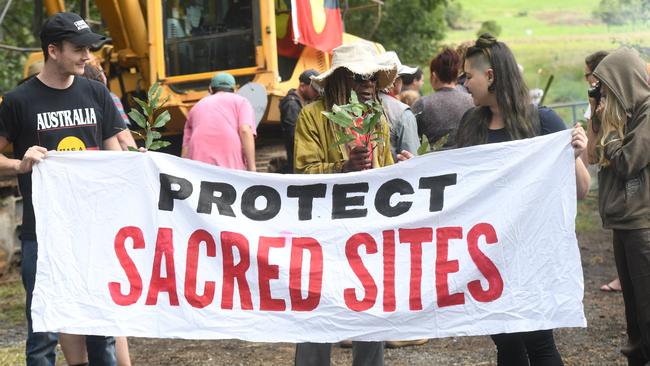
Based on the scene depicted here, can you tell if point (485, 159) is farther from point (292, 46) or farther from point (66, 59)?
point (292, 46)

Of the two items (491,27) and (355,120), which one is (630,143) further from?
(491,27)

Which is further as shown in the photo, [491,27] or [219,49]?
[491,27]

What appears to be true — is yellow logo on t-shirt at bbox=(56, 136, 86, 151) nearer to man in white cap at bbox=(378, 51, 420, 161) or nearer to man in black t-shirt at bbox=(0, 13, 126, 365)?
man in black t-shirt at bbox=(0, 13, 126, 365)

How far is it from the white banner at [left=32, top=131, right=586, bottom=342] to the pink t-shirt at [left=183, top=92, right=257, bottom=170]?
12.2 feet

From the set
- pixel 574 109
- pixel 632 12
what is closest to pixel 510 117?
pixel 632 12

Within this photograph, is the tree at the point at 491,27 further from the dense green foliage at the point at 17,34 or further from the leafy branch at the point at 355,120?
the leafy branch at the point at 355,120

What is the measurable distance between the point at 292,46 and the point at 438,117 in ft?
19.8

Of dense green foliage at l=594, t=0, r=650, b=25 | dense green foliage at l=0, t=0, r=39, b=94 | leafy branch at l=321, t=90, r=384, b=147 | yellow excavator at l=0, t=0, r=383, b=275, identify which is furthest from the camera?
dense green foliage at l=0, t=0, r=39, b=94

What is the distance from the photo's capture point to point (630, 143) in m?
5.81

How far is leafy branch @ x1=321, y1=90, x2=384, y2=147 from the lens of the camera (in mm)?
4961

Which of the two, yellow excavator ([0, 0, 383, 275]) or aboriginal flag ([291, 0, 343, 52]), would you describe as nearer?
yellow excavator ([0, 0, 383, 275])

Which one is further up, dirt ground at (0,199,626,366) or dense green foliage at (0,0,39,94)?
dense green foliage at (0,0,39,94)

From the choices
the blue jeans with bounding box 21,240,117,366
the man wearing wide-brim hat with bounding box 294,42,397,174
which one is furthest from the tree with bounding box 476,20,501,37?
the blue jeans with bounding box 21,240,117,366

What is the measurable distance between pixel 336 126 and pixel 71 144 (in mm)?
1300
